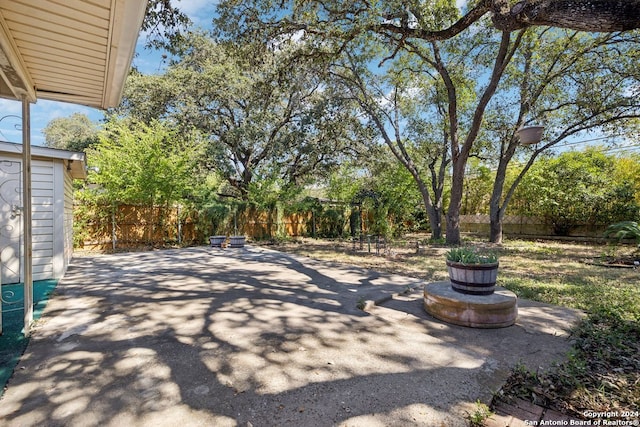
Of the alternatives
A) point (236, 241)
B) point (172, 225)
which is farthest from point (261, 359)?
point (172, 225)

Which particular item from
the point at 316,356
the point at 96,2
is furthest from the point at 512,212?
the point at 96,2

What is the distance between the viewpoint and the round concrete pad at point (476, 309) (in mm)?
2793

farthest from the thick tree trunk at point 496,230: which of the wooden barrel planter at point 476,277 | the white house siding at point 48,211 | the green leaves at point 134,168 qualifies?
the white house siding at point 48,211

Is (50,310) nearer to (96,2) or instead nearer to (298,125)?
(96,2)

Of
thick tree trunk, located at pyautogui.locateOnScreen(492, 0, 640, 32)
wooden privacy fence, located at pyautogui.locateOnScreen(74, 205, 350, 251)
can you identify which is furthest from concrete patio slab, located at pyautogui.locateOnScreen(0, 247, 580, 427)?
wooden privacy fence, located at pyautogui.locateOnScreen(74, 205, 350, 251)

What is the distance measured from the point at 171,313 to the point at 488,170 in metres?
13.7

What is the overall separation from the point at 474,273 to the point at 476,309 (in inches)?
13.6

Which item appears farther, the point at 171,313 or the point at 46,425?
the point at 171,313

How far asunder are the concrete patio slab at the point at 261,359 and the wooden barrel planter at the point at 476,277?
1.36 feet

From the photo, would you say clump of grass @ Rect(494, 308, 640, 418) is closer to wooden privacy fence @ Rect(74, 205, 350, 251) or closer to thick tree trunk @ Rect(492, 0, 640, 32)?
thick tree trunk @ Rect(492, 0, 640, 32)

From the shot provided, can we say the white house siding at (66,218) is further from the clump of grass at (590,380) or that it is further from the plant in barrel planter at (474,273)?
the clump of grass at (590,380)

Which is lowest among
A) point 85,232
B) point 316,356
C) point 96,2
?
point 316,356

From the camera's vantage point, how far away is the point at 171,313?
3.15 metres

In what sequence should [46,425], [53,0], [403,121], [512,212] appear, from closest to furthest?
[46,425], [53,0], [403,121], [512,212]
